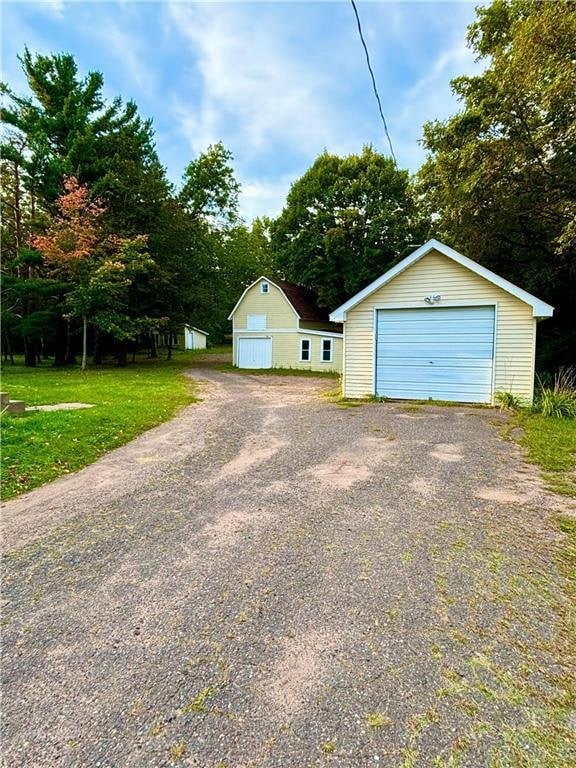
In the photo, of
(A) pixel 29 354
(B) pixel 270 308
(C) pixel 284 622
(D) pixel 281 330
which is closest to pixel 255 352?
(D) pixel 281 330

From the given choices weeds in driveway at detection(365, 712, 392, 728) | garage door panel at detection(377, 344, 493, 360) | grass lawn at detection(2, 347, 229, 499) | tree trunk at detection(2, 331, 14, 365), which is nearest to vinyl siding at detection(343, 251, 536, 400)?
garage door panel at detection(377, 344, 493, 360)

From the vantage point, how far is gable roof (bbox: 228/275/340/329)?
23.1 m


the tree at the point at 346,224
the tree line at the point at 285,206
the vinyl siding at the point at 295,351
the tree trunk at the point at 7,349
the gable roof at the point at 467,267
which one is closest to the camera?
the gable roof at the point at 467,267

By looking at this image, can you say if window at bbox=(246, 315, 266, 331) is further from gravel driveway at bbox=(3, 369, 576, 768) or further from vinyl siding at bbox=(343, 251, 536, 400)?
gravel driveway at bbox=(3, 369, 576, 768)

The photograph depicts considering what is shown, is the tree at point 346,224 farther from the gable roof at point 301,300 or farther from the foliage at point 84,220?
the foliage at point 84,220

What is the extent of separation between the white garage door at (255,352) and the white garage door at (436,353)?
41.7 feet

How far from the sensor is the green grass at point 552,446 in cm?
495

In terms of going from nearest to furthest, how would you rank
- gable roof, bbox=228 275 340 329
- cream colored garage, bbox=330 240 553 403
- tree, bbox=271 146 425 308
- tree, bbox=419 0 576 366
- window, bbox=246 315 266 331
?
tree, bbox=419 0 576 366
cream colored garage, bbox=330 240 553 403
gable roof, bbox=228 275 340 329
window, bbox=246 315 266 331
tree, bbox=271 146 425 308

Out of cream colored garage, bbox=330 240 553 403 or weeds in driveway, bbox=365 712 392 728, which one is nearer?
weeds in driveway, bbox=365 712 392 728

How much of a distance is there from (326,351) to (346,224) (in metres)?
8.26

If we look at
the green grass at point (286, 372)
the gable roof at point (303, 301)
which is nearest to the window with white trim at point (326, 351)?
the green grass at point (286, 372)

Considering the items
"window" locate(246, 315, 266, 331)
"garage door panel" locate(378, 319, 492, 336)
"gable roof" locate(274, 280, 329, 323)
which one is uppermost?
"gable roof" locate(274, 280, 329, 323)

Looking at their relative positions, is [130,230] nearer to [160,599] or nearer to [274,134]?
[274,134]

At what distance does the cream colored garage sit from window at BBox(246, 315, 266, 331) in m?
12.0
